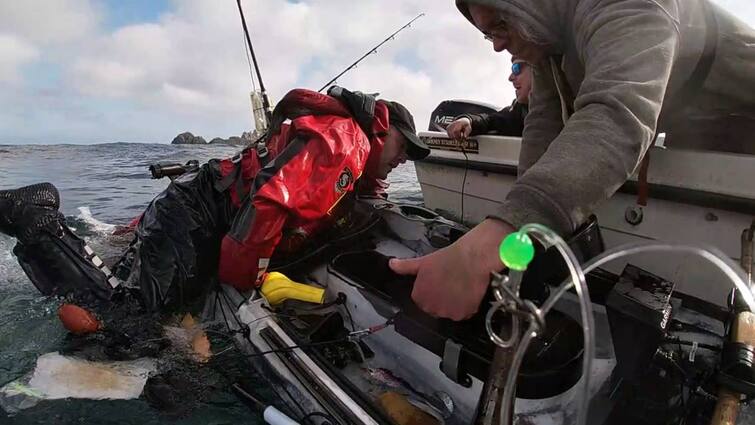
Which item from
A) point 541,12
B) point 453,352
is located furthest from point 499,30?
point 453,352

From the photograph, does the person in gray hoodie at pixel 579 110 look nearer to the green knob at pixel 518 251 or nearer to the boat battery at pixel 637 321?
the green knob at pixel 518 251

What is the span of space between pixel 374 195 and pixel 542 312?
2.99 meters

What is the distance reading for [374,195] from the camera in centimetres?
370

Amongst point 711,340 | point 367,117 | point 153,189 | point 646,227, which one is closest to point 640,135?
point 711,340

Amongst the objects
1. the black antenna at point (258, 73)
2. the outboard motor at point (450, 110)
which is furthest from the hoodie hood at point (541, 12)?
the black antenna at point (258, 73)

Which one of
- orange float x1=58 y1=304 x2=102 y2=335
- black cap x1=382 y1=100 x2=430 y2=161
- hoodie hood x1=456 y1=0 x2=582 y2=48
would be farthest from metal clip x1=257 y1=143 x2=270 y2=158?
hoodie hood x1=456 y1=0 x2=582 y2=48

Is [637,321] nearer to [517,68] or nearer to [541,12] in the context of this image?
[541,12]

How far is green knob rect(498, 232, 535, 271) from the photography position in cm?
70

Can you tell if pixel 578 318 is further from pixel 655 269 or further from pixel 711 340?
pixel 655 269

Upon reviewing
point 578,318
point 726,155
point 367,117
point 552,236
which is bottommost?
point 578,318

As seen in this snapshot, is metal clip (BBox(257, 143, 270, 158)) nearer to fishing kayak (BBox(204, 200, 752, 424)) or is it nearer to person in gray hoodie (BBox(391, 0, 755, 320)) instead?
fishing kayak (BBox(204, 200, 752, 424))

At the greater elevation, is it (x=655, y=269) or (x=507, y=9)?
(x=507, y=9)

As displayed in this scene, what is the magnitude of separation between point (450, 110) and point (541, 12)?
3988mm

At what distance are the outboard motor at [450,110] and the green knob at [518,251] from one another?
13.9ft
